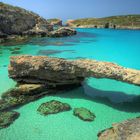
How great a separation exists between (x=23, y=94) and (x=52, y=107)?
2614mm

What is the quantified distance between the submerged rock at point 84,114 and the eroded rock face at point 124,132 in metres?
2.85

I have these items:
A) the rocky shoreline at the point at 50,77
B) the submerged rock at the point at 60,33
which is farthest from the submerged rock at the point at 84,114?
the submerged rock at the point at 60,33

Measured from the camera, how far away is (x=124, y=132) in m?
9.40

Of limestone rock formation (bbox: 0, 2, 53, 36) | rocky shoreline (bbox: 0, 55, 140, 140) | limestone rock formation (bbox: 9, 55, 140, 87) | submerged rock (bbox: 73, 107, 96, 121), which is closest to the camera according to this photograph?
submerged rock (bbox: 73, 107, 96, 121)

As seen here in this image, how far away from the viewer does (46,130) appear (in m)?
12.1

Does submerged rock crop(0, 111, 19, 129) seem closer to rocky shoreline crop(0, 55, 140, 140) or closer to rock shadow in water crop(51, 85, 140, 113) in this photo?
rocky shoreline crop(0, 55, 140, 140)

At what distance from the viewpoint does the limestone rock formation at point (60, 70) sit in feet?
48.6

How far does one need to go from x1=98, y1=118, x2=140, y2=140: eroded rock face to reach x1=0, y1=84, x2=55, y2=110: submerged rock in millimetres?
Result: 6718

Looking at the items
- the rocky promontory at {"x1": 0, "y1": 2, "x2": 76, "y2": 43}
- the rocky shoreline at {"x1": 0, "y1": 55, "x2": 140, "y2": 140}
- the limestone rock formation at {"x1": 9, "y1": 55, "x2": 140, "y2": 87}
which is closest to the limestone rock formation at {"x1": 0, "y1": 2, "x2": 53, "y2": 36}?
the rocky promontory at {"x1": 0, "y1": 2, "x2": 76, "y2": 43}

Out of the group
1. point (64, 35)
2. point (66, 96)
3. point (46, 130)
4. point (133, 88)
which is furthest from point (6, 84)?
point (64, 35)

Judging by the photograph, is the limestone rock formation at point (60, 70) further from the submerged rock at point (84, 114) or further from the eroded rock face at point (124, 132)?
the eroded rock face at point (124, 132)

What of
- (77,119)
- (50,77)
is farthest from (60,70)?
(77,119)

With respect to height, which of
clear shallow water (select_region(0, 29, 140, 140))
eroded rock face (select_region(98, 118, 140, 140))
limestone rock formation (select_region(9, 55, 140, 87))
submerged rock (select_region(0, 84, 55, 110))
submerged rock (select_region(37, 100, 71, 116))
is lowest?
clear shallow water (select_region(0, 29, 140, 140))

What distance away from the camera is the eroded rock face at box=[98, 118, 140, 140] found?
9.10 metres
